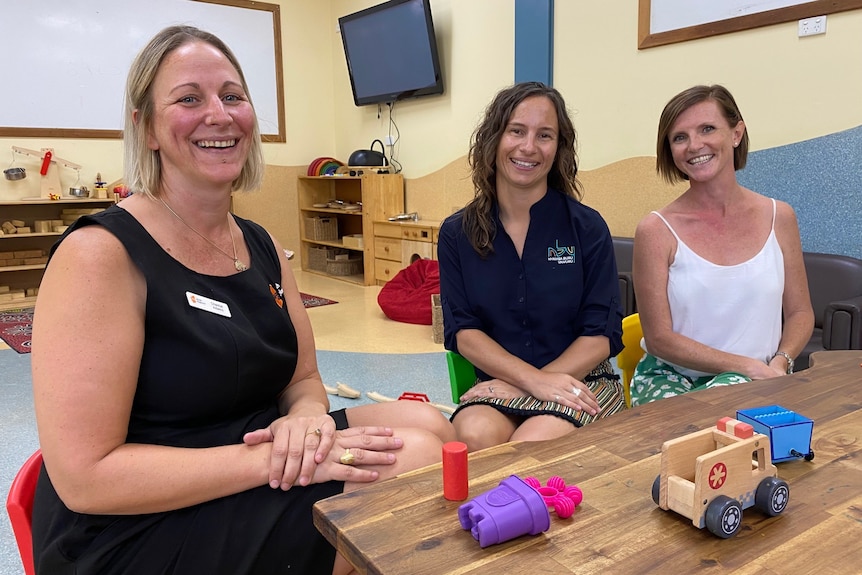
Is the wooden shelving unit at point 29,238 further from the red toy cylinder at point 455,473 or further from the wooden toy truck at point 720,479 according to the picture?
the wooden toy truck at point 720,479

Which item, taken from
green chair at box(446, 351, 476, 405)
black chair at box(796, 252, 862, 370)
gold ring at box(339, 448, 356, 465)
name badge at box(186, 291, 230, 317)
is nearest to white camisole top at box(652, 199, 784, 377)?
green chair at box(446, 351, 476, 405)

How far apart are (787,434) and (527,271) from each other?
34.6 inches

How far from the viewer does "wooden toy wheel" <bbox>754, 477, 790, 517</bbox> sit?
87 cm

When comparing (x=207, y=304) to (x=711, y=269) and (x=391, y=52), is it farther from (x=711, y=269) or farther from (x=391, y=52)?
(x=391, y=52)

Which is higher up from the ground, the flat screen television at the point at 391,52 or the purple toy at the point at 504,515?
the flat screen television at the point at 391,52

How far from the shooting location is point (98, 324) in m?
1.02

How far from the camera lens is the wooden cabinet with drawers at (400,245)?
5518 mm

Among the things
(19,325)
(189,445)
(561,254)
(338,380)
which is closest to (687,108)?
(561,254)

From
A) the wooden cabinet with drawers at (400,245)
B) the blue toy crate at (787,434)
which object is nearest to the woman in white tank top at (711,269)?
the blue toy crate at (787,434)

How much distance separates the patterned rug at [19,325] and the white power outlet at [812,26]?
9.96ft

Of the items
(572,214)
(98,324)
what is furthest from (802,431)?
(98,324)

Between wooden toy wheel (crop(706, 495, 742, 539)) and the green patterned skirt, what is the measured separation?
790 mm

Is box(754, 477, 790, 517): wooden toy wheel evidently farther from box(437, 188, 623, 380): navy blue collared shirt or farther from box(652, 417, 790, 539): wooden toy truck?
box(437, 188, 623, 380): navy blue collared shirt

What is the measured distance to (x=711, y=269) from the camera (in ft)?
6.11
